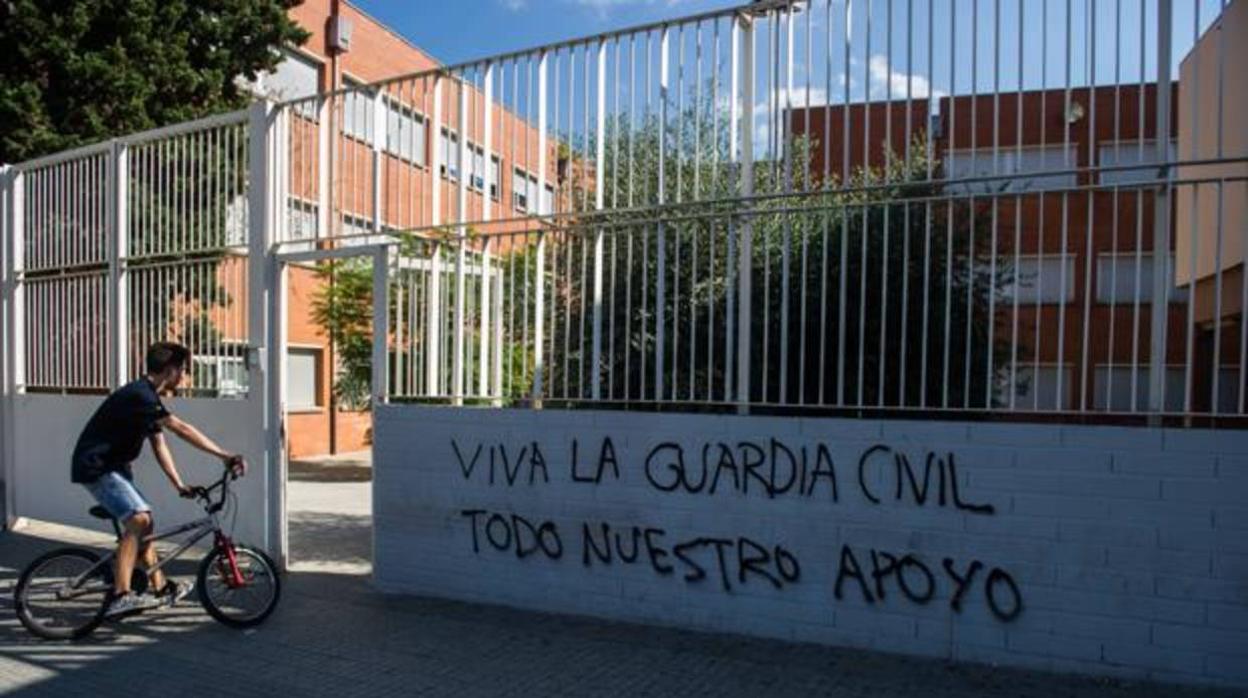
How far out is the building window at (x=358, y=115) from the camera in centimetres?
845

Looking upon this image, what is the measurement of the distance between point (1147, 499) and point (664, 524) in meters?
2.78

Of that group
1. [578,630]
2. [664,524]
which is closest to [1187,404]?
[664,524]

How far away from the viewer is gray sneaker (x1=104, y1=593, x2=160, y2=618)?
657 cm

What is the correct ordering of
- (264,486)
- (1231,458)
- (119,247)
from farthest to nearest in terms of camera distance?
(119,247) < (264,486) < (1231,458)

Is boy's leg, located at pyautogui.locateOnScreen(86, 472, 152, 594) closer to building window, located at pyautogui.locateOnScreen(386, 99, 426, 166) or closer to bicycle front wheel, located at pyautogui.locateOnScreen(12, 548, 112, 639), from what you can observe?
bicycle front wheel, located at pyautogui.locateOnScreen(12, 548, 112, 639)

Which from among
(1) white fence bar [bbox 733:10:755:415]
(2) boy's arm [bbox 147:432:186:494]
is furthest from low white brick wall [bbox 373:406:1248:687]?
(2) boy's arm [bbox 147:432:186:494]

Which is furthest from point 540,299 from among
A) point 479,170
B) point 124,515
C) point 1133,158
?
point 1133,158

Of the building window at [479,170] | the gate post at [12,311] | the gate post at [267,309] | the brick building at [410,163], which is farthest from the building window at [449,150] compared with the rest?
the gate post at [12,311]

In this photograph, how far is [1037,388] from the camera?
567cm

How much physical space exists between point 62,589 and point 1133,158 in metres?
7.11

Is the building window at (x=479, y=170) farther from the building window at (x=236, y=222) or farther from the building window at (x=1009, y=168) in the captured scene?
the building window at (x=1009, y=168)

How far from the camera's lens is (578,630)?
655cm

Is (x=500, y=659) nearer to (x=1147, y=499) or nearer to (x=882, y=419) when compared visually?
(x=882, y=419)

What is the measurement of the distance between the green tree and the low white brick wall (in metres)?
8.44
